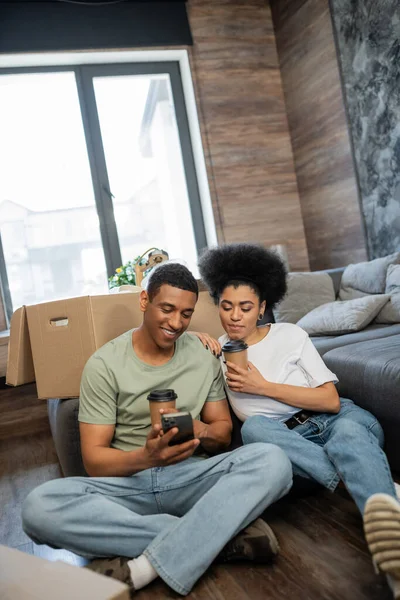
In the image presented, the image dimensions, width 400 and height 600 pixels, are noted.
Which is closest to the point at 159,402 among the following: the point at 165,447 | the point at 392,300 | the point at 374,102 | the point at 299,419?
the point at 165,447

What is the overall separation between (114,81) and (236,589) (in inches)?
165

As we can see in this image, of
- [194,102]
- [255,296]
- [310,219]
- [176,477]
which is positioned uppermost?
[194,102]

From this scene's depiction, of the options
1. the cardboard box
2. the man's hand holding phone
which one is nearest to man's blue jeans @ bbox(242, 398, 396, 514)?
the man's hand holding phone

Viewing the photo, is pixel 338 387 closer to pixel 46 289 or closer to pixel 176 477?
pixel 176 477

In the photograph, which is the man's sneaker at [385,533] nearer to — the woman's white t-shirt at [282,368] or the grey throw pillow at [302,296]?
the woman's white t-shirt at [282,368]

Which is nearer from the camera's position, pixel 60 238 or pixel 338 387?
pixel 338 387

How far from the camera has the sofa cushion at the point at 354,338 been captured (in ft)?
8.79

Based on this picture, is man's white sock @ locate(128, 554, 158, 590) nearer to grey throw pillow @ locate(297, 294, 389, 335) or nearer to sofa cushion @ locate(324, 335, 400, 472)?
sofa cushion @ locate(324, 335, 400, 472)

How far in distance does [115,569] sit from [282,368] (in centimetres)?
78

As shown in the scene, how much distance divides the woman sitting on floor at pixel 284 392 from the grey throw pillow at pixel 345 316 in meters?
1.04

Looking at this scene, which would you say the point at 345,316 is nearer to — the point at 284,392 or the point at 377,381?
the point at 377,381

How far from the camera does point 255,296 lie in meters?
1.92

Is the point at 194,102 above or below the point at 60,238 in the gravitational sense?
above

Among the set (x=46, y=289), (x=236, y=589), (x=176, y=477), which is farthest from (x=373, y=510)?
(x=46, y=289)
